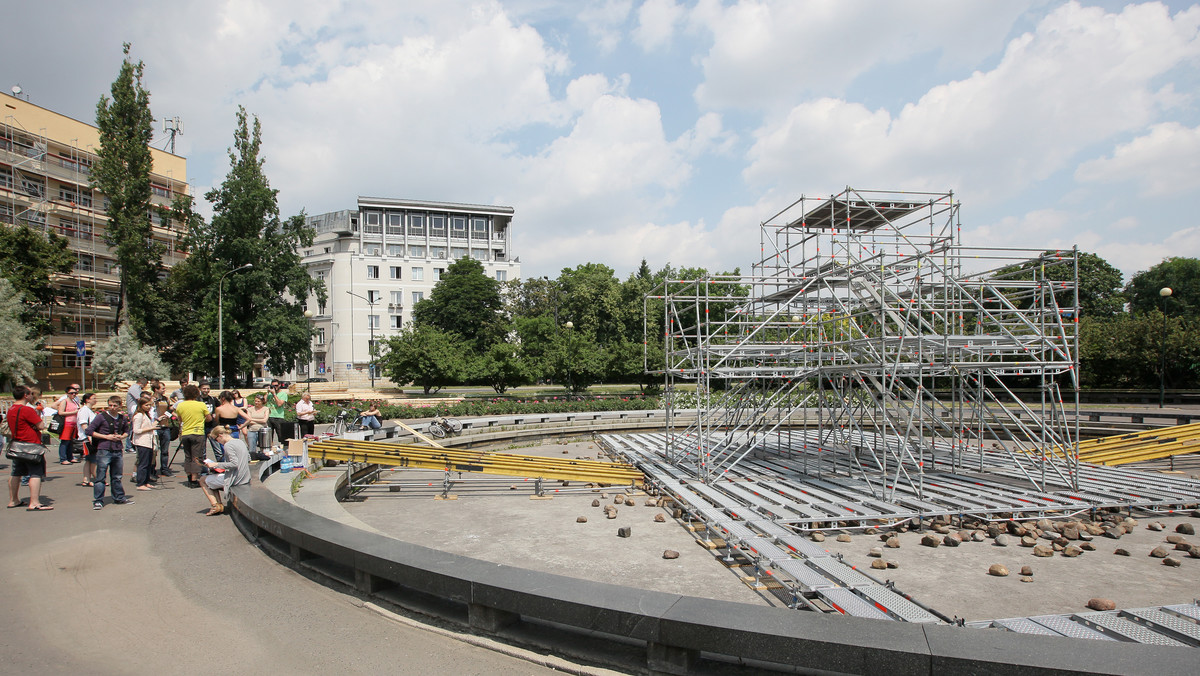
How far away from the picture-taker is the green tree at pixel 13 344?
1219 inches

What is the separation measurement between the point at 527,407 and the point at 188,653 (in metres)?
23.9

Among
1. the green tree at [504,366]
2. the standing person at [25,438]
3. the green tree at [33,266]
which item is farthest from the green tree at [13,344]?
the standing person at [25,438]

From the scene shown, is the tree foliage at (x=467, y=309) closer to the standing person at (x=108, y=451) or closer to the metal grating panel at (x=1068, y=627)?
the standing person at (x=108, y=451)

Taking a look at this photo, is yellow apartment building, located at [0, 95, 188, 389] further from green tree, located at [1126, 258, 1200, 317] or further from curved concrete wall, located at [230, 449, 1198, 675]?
green tree, located at [1126, 258, 1200, 317]

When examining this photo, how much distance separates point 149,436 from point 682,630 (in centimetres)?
1055

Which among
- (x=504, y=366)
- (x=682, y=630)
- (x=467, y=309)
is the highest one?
(x=467, y=309)

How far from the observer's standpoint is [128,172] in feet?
126

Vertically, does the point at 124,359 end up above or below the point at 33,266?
below

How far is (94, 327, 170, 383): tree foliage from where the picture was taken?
123ft

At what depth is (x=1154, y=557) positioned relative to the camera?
8.06 meters

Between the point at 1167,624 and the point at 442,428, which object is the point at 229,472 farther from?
the point at 442,428

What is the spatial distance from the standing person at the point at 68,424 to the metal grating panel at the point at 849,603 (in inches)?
568

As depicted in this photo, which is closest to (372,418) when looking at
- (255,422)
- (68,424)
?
(255,422)

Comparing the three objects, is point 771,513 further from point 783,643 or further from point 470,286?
point 470,286
